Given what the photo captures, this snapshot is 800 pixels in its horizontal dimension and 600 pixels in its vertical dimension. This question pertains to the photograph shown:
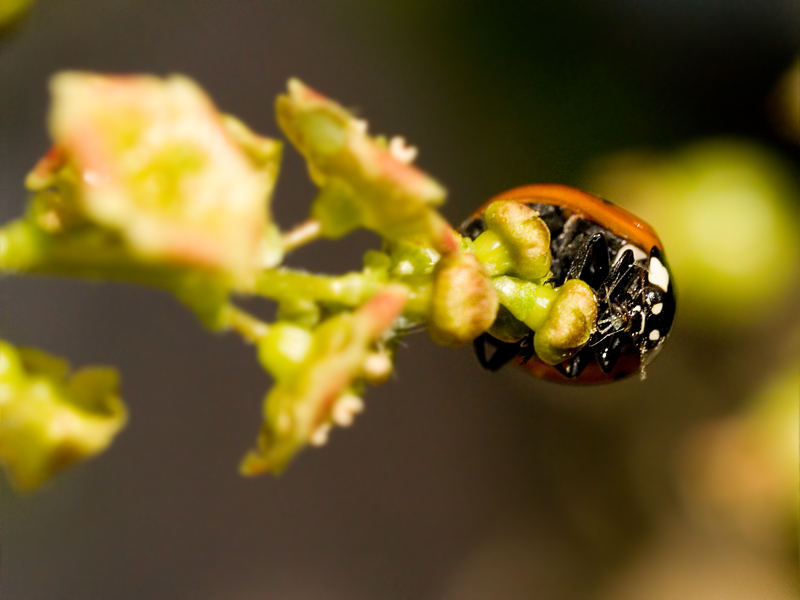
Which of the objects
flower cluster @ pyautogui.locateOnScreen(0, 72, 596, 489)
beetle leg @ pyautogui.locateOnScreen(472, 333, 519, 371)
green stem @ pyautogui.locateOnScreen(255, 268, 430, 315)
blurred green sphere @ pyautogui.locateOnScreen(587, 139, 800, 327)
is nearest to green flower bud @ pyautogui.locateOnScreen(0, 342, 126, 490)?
flower cluster @ pyautogui.locateOnScreen(0, 72, 596, 489)

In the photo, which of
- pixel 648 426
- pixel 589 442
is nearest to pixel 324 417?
pixel 648 426

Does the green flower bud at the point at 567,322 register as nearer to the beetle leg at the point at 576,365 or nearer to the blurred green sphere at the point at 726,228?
the beetle leg at the point at 576,365

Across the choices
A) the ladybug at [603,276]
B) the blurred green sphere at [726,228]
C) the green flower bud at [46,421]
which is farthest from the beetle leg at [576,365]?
the blurred green sphere at [726,228]

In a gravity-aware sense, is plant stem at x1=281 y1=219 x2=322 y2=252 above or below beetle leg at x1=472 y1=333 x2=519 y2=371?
above

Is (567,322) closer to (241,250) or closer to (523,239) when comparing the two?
(523,239)

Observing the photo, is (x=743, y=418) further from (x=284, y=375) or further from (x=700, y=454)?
(x=284, y=375)

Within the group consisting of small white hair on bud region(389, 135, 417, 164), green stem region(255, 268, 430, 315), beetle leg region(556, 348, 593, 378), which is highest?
small white hair on bud region(389, 135, 417, 164)

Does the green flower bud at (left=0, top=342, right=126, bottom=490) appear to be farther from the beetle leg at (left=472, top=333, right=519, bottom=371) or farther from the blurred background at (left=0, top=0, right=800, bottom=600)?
the blurred background at (left=0, top=0, right=800, bottom=600)
